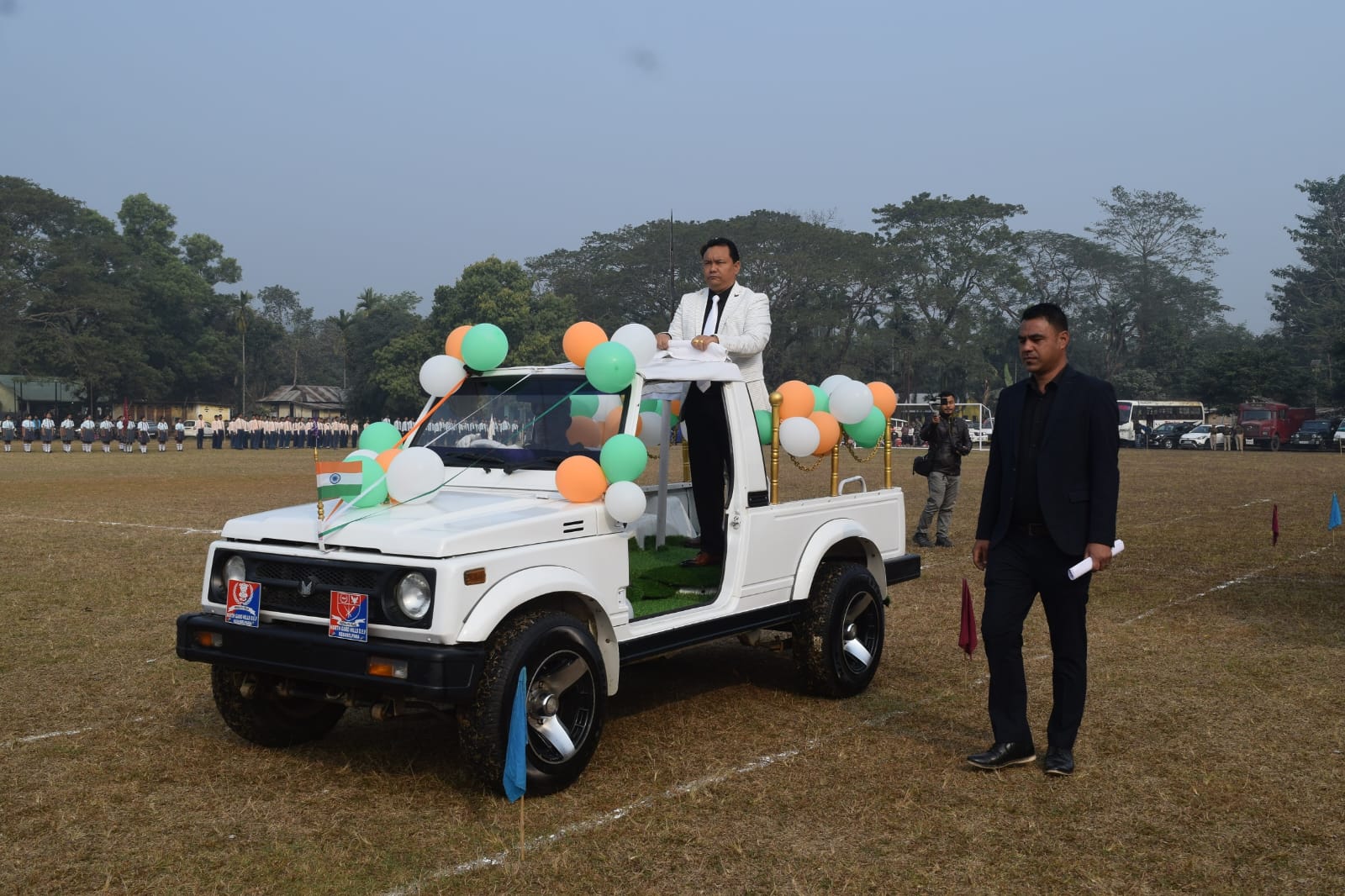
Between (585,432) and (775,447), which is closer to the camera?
(585,432)

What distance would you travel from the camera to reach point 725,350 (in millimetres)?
6391

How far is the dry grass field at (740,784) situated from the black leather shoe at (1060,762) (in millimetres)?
87

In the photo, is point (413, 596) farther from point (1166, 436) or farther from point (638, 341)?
point (1166, 436)

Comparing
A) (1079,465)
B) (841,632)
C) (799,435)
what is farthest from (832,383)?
(1079,465)

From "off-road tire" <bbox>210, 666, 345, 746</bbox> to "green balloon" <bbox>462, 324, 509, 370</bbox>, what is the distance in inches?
75.5

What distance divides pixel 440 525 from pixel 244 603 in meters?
0.91

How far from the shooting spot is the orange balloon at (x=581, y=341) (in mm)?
5926

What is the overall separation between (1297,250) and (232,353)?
77.4m

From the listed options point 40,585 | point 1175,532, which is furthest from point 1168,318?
point 40,585

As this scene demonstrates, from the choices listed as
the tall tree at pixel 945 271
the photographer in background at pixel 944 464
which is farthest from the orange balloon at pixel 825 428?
the tall tree at pixel 945 271

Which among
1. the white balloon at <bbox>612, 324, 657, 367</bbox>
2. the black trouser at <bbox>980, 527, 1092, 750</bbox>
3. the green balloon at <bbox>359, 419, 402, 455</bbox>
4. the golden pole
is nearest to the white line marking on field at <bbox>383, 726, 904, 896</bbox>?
the black trouser at <bbox>980, 527, 1092, 750</bbox>

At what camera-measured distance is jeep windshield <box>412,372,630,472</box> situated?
19.0ft

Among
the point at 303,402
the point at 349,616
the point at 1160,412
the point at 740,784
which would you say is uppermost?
the point at 303,402

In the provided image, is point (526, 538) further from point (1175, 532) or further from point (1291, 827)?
point (1175, 532)
